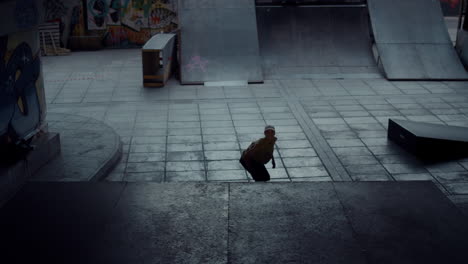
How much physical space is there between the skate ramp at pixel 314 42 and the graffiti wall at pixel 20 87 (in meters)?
9.62

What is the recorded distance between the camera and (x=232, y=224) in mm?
5645

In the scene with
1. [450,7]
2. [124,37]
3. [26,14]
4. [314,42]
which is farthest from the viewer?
[450,7]

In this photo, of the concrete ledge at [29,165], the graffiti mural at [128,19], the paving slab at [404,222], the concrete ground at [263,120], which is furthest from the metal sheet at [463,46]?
the concrete ledge at [29,165]

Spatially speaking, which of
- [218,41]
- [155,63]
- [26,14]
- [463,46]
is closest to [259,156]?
[26,14]

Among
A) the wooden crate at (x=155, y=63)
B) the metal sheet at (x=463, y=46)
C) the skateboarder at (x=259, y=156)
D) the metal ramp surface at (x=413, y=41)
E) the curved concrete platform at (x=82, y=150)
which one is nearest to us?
the skateboarder at (x=259, y=156)

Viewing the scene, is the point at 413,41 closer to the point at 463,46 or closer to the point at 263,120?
the point at 463,46

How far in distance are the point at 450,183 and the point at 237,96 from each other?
292 inches

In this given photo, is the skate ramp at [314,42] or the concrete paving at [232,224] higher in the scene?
the skate ramp at [314,42]

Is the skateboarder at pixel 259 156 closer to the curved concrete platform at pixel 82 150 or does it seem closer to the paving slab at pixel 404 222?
the paving slab at pixel 404 222

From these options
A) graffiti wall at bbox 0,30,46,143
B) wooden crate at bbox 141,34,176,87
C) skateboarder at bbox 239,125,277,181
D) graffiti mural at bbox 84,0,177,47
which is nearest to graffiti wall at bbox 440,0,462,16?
graffiti mural at bbox 84,0,177,47

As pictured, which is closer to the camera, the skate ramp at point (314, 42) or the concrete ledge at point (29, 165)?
the concrete ledge at point (29, 165)

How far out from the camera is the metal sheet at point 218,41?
680 inches

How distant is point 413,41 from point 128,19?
12.3 meters

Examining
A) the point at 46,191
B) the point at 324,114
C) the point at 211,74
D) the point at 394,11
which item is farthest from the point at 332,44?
the point at 46,191
